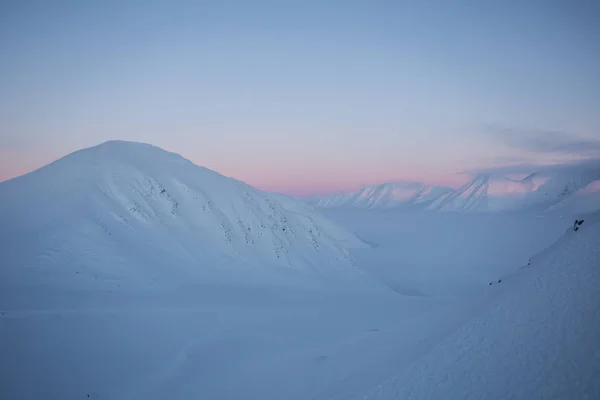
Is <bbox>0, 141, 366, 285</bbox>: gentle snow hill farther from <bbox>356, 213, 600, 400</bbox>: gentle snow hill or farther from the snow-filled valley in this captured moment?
<bbox>356, 213, 600, 400</bbox>: gentle snow hill

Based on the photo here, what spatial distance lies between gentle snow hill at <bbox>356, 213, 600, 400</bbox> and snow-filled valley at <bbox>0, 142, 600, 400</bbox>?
0.14 feet

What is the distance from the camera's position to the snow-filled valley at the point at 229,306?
30.0ft

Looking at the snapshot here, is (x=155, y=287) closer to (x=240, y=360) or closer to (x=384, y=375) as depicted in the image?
(x=240, y=360)

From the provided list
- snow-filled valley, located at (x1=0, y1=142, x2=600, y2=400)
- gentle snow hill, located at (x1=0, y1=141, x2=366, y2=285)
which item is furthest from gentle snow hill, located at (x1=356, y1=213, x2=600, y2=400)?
gentle snow hill, located at (x1=0, y1=141, x2=366, y2=285)

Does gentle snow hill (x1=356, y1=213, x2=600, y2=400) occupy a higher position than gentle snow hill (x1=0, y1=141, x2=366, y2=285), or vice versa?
gentle snow hill (x1=0, y1=141, x2=366, y2=285)

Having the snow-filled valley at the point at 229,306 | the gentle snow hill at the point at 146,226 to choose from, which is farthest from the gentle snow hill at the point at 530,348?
the gentle snow hill at the point at 146,226

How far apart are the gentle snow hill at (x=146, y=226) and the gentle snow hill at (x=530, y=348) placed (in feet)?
88.7

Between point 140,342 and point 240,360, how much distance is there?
242 inches

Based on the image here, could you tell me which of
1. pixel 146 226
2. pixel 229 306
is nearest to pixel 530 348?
pixel 229 306

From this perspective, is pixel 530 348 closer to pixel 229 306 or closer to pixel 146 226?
pixel 229 306

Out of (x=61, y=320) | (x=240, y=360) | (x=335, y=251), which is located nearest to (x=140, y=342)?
(x=61, y=320)

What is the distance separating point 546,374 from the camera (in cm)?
726

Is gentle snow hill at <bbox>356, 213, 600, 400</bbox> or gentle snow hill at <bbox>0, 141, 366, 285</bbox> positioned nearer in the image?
gentle snow hill at <bbox>356, 213, 600, 400</bbox>

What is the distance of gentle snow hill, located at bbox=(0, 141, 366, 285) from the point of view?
30.6 m
